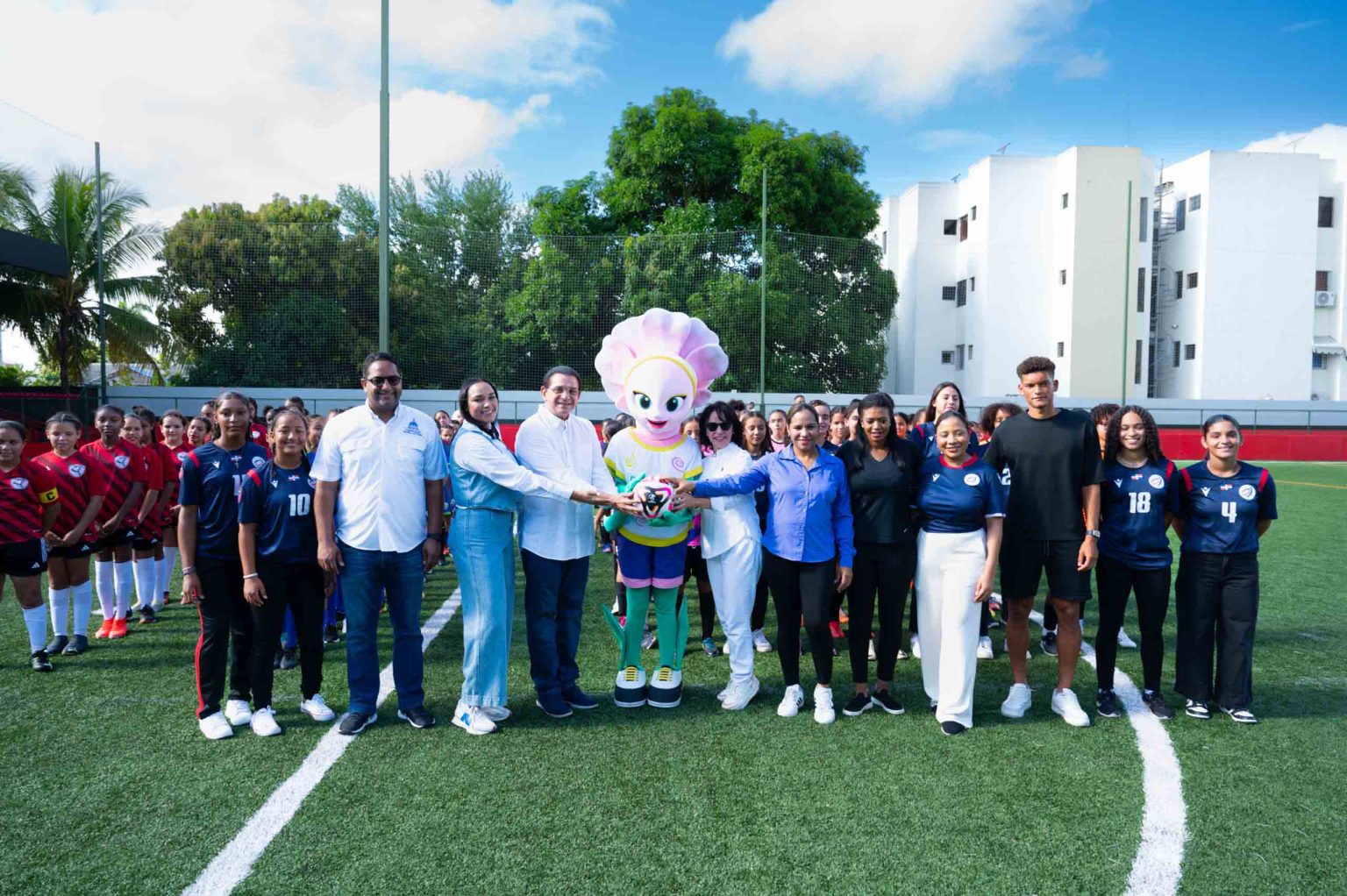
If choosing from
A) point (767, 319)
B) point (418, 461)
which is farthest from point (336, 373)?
point (418, 461)

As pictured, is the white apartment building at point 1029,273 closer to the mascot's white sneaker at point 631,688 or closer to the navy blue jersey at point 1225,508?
the navy blue jersey at point 1225,508

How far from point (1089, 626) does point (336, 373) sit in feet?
49.3

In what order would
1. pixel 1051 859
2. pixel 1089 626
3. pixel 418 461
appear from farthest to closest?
1. pixel 1089 626
2. pixel 418 461
3. pixel 1051 859

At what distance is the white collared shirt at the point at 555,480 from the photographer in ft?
14.5

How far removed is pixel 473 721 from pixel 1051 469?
326cm

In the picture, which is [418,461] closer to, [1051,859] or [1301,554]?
[1051,859]

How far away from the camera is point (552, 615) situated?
14.9ft

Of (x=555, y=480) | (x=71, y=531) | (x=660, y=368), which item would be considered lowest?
(x=71, y=531)

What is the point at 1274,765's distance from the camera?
12.9 ft

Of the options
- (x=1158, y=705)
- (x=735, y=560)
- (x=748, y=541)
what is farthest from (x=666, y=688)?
(x=1158, y=705)

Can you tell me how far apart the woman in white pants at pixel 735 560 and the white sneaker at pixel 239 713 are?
8.29 ft

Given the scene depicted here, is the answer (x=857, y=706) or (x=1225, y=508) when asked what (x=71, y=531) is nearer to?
(x=857, y=706)

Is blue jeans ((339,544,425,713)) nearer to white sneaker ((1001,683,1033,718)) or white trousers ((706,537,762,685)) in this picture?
white trousers ((706,537,762,685))

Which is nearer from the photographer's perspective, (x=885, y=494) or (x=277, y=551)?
(x=277, y=551)
